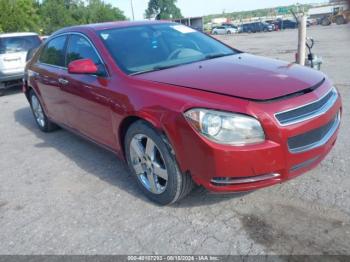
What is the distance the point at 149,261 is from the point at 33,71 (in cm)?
418

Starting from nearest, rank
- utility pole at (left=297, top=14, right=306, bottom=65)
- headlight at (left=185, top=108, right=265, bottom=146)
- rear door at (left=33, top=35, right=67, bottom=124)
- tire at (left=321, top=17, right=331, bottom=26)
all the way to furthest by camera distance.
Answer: headlight at (left=185, top=108, right=265, bottom=146) < rear door at (left=33, top=35, right=67, bottom=124) < utility pole at (left=297, top=14, right=306, bottom=65) < tire at (left=321, top=17, right=331, bottom=26)

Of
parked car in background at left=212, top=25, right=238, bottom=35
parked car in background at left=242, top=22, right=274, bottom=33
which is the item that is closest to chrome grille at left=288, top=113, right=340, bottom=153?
parked car in background at left=242, top=22, right=274, bottom=33

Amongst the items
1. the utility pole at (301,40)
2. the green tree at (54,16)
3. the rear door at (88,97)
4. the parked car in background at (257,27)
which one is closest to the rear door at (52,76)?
the rear door at (88,97)

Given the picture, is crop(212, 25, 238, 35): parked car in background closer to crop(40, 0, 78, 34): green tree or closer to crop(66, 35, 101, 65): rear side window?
crop(40, 0, 78, 34): green tree

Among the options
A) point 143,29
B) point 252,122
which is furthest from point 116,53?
point 252,122

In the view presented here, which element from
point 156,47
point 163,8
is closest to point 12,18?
point 156,47

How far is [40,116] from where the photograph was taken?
20.0 ft

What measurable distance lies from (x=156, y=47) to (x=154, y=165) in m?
1.40

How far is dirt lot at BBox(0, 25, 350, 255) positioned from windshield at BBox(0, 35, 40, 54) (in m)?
7.07

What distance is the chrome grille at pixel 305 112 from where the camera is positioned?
2.62m

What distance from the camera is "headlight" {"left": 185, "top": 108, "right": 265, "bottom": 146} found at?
2.58 metres

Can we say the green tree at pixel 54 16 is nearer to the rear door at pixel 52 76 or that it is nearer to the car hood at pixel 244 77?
the rear door at pixel 52 76

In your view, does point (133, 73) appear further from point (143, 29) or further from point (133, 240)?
point (133, 240)

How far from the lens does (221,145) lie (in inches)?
102
